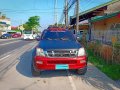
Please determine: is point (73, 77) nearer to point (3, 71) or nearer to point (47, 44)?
point (47, 44)

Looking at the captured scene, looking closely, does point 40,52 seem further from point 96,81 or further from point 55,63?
point 96,81

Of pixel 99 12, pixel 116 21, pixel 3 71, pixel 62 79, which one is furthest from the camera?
pixel 99 12

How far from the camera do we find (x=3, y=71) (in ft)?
34.3

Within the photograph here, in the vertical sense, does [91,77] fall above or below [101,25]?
below

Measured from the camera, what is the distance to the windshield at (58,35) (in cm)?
1104

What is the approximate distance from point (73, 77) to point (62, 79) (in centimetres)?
58

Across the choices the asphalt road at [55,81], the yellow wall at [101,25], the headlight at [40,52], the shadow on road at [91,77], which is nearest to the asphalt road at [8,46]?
the yellow wall at [101,25]

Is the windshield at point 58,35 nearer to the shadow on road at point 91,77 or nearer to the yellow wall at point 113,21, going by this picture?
the shadow on road at point 91,77

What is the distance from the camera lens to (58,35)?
36.8 feet

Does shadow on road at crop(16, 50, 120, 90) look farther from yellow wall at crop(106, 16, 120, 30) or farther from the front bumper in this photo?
yellow wall at crop(106, 16, 120, 30)

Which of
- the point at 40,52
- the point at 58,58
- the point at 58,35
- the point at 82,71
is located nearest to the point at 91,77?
the point at 82,71

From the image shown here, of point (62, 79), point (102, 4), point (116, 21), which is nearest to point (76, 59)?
point (62, 79)

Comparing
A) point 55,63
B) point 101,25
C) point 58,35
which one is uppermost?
point 101,25

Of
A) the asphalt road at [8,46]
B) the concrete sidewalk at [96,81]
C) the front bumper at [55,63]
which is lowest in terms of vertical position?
the asphalt road at [8,46]
